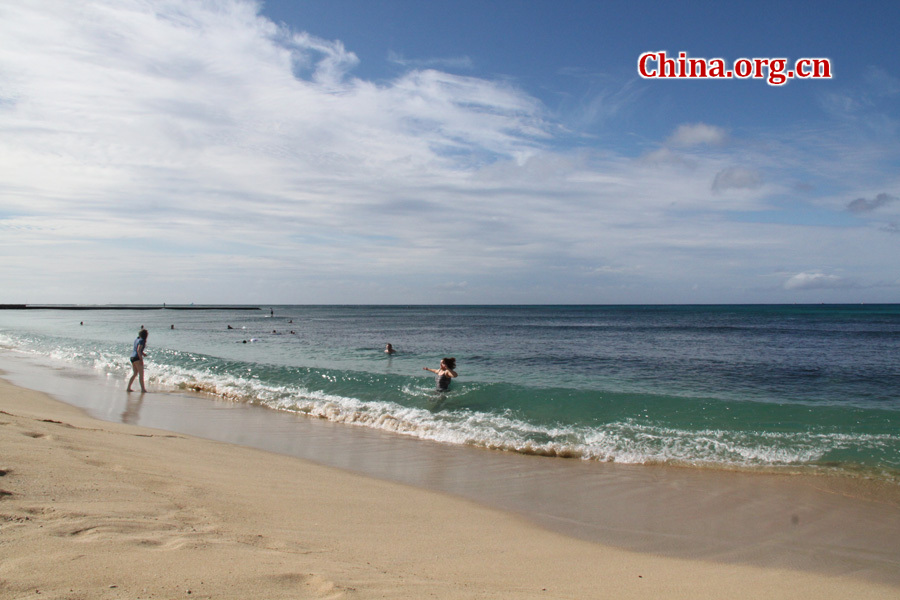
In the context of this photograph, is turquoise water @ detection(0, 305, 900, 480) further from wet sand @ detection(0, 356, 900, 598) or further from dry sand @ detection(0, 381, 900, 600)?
dry sand @ detection(0, 381, 900, 600)

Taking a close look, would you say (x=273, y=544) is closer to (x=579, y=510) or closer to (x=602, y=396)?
(x=579, y=510)

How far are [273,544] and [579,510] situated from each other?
4267 millimetres

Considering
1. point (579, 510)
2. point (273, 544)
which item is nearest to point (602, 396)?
point (579, 510)

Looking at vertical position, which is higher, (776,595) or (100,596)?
(100,596)

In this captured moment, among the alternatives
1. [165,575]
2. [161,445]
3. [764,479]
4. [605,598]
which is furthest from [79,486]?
[764,479]

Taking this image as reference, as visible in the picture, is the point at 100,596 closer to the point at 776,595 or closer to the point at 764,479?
the point at 776,595

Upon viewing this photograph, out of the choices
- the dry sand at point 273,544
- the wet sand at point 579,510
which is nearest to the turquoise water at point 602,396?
the wet sand at point 579,510

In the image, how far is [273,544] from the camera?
14.1 ft

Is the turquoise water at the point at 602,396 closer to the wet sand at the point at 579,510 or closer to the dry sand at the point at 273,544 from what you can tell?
the wet sand at the point at 579,510

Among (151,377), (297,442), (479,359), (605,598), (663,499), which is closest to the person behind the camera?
(605,598)

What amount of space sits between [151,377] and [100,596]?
1964cm

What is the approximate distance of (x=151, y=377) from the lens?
19844 mm

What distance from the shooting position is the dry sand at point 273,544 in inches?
130

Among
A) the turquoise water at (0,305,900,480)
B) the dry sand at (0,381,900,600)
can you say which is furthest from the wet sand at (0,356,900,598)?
the turquoise water at (0,305,900,480)
